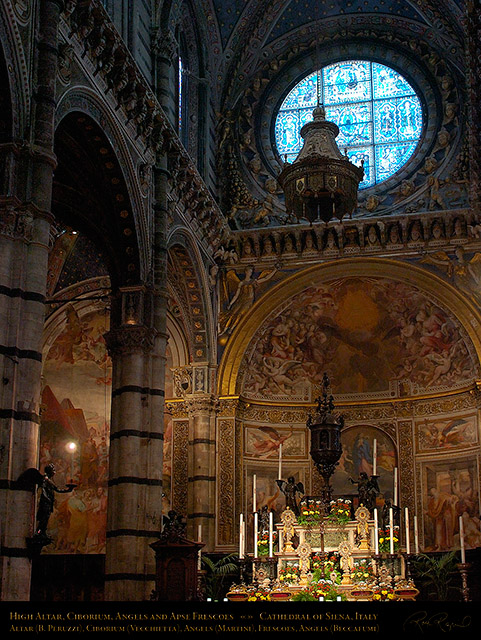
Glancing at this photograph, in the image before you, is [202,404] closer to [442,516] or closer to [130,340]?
[130,340]

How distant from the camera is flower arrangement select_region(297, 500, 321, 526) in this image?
61.8 feet

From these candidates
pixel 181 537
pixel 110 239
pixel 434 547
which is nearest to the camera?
pixel 181 537

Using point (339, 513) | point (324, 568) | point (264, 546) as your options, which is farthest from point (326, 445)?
point (264, 546)

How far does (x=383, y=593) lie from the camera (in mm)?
16516

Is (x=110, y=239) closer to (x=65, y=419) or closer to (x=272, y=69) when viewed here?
(x=65, y=419)

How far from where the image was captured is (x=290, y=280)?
2502 centimetres

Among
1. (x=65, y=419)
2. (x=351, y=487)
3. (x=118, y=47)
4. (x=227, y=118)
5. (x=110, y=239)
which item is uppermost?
(x=227, y=118)

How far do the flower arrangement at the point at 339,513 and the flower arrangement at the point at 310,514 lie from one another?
0.77 ft

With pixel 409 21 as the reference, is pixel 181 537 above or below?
below

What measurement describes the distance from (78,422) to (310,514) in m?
8.74

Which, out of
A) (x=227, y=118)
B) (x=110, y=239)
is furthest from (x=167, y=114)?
(x=227, y=118)

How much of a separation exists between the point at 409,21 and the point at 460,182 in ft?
15.6

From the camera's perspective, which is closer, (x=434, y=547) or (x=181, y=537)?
(x=181, y=537)

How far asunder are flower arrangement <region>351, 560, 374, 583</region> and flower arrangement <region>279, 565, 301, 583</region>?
3.48 feet
